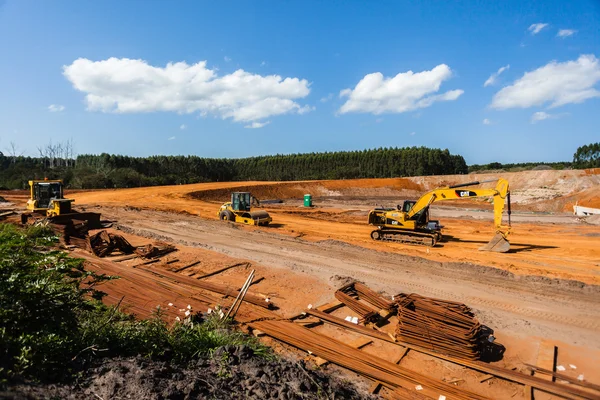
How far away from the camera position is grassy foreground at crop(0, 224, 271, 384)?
14.7ft

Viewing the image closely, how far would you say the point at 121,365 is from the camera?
16.3 ft

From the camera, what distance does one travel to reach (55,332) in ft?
16.7

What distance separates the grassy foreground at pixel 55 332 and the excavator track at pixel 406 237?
13074 millimetres

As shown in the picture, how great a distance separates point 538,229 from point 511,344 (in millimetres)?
18807

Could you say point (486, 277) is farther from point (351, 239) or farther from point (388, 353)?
point (351, 239)

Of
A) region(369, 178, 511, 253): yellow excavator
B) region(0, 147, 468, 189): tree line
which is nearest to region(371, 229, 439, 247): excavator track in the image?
region(369, 178, 511, 253): yellow excavator

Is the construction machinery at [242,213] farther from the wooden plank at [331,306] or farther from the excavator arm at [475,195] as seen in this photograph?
the wooden plank at [331,306]

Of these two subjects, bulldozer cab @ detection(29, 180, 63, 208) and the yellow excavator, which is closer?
the yellow excavator

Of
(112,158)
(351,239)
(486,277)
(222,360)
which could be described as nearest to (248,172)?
(112,158)

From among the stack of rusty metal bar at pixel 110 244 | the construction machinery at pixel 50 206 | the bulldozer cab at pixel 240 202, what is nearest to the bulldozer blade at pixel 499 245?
the bulldozer cab at pixel 240 202

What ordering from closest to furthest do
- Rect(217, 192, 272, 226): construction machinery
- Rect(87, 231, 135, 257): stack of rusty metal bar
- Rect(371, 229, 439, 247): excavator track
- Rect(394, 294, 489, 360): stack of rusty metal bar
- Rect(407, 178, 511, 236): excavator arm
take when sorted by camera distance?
Rect(394, 294, 489, 360): stack of rusty metal bar
Rect(87, 231, 135, 257): stack of rusty metal bar
Rect(407, 178, 511, 236): excavator arm
Rect(371, 229, 439, 247): excavator track
Rect(217, 192, 272, 226): construction machinery

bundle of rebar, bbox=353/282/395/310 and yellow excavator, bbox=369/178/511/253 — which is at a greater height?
yellow excavator, bbox=369/178/511/253

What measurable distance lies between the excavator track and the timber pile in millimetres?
10030

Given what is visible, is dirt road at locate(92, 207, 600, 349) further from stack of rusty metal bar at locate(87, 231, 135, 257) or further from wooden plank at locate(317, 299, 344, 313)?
stack of rusty metal bar at locate(87, 231, 135, 257)
